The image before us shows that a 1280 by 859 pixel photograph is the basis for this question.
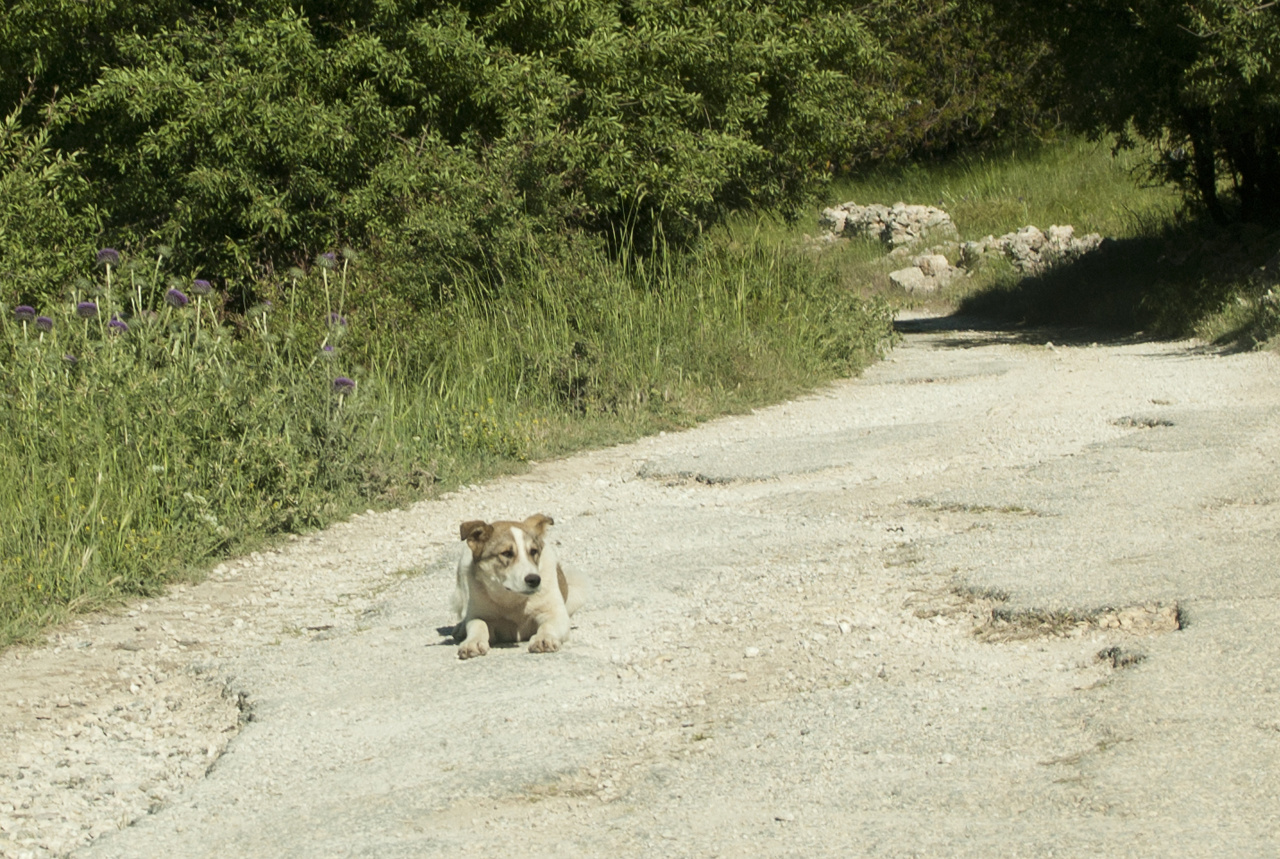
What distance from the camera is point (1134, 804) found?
302 cm

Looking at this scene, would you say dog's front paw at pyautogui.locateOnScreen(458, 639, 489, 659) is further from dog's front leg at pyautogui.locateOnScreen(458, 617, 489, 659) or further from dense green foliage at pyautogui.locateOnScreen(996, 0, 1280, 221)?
dense green foliage at pyautogui.locateOnScreen(996, 0, 1280, 221)

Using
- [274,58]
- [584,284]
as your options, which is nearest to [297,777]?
[584,284]

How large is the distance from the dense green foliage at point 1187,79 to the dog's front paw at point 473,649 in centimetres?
1005

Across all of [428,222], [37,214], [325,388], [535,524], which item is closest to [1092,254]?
[428,222]

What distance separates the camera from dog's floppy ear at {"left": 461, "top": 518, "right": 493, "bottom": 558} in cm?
474

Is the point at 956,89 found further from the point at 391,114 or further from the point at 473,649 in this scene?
the point at 473,649

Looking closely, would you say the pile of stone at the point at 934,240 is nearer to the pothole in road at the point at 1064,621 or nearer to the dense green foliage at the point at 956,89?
the dense green foliage at the point at 956,89

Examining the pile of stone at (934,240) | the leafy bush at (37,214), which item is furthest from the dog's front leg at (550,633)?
the pile of stone at (934,240)

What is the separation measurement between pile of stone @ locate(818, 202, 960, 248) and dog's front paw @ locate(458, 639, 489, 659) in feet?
68.0

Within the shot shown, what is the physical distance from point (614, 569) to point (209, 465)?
238 cm

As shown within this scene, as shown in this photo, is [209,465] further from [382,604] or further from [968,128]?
[968,128]

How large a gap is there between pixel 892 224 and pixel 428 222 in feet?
51.5

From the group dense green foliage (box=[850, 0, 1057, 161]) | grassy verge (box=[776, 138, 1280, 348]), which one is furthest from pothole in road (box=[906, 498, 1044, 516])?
dense green foliage (box=[850, 0, 1057, 161])

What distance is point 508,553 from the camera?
15.3 feet
